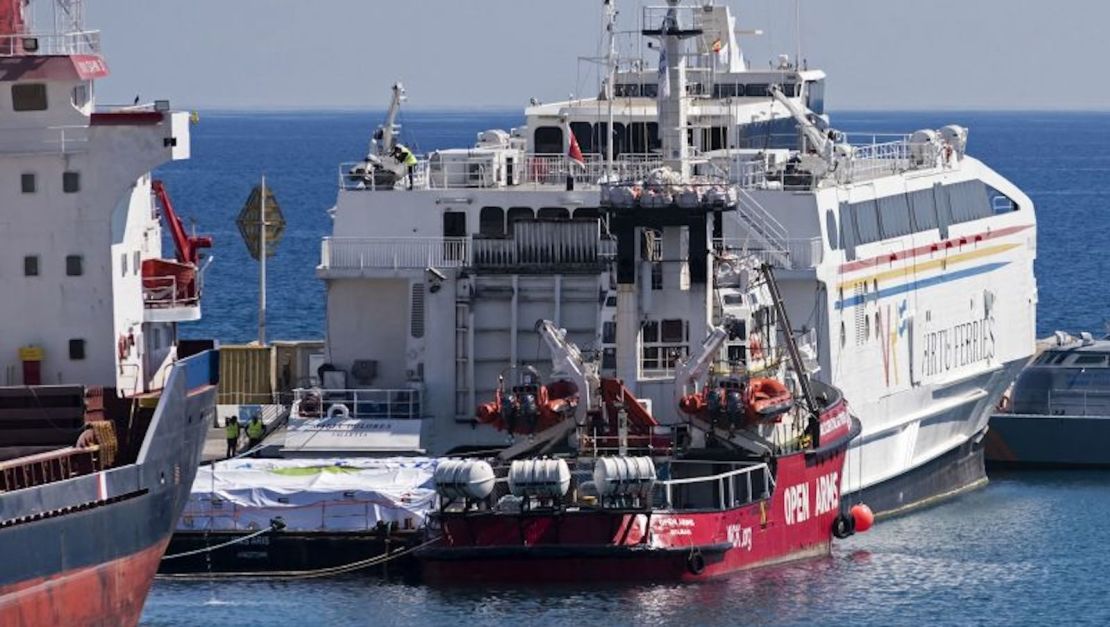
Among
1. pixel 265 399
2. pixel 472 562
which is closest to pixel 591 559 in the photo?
pixel 472 562

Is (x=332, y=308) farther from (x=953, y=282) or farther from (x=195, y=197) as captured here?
(x=195, y=197)

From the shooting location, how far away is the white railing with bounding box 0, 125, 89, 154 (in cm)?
4394

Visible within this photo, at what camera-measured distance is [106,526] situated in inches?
1658

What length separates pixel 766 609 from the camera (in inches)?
1876

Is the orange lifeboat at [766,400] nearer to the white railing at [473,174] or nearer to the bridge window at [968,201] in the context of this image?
the white railing at [473,174]

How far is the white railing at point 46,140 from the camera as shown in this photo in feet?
144

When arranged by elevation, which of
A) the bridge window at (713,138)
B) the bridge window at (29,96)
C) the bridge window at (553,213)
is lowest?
the bridge window at (553,213)

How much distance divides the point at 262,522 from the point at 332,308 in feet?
26.4

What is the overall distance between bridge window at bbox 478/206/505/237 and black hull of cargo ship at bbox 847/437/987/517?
24.8 feet

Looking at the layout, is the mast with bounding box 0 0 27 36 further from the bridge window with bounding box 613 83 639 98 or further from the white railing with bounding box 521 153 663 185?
the bridge window with bounding box 613 83 639 98

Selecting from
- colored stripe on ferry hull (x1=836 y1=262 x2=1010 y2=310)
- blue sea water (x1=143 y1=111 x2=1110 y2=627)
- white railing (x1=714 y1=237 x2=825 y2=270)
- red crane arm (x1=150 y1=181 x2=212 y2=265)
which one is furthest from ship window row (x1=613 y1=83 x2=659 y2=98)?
red crane arm (x1=150 y1=181 x2=212 y2=265)

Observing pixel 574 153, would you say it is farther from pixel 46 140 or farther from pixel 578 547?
pixel 46 140

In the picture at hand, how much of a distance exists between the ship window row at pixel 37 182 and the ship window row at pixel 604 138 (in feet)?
60.8

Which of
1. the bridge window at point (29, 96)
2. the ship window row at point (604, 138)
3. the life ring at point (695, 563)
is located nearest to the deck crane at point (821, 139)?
the ship window row at point (604, 138)
